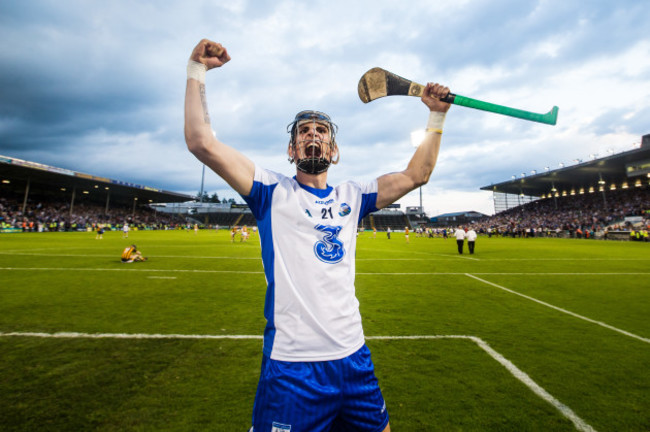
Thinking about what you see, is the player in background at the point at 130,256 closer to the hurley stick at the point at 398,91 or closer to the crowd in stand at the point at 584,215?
the hurley stick at the point at 398,91

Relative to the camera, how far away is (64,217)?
52250mm

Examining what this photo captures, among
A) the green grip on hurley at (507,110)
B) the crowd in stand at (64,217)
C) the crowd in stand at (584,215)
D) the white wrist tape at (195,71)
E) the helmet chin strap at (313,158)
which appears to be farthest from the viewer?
the crowd in stand at (64,217)

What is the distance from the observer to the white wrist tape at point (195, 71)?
1799 mm

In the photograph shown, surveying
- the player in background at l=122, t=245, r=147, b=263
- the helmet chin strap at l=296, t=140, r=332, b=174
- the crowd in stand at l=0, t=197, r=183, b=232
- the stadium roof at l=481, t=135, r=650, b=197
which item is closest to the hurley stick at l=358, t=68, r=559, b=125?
the helmet chin strap at l=296, t=140, r=332, b=174

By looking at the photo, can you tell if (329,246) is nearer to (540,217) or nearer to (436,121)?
(436,121)

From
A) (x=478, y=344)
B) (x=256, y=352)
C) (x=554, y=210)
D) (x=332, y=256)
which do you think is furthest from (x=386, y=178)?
(x=554, y=210)

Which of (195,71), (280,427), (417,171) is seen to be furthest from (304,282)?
(195,71)

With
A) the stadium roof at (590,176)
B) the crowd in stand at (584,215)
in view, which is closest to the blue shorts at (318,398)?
the crowd in stand at (584,215)

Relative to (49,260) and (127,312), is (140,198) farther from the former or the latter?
(127,312)

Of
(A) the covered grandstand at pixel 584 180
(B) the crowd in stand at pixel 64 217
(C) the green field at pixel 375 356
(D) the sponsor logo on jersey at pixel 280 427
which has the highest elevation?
(A) the covered grandstand at pixel 584 180

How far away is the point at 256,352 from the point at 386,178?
10.9 feet

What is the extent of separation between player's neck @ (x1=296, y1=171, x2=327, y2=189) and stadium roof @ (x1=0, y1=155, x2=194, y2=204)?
50623mm

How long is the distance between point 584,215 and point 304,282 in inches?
2682

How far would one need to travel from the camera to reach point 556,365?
3.98 metres
